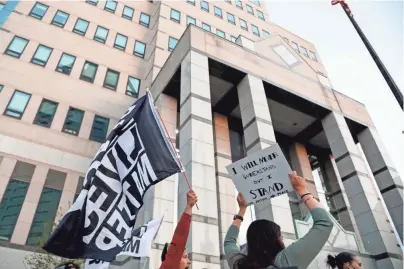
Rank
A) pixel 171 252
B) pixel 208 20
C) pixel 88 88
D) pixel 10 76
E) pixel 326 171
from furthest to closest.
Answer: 1. pixel 208 20
2. pixel 326 171
3. pixel 88 88
4. pixel 10 76
5. pixel 171 252

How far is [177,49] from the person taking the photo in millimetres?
15875

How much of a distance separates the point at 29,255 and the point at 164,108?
8.47m

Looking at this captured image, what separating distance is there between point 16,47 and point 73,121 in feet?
19.5

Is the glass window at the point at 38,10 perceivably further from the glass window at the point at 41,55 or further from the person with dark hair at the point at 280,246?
the person with dark hair at the point at 280,246

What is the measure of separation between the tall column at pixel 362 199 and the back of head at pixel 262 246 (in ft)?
43.6

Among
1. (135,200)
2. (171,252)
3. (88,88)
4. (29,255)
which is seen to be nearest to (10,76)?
(88,88)

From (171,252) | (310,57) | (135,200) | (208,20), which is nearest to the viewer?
(171,252)

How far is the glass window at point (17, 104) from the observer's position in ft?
51.2

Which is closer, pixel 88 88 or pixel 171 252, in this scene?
pixel 171 252

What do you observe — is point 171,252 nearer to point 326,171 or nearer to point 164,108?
point 164,108

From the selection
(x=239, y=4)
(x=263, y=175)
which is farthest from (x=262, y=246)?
(x=239, y=4)

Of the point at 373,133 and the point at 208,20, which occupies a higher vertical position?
the point at 208,20

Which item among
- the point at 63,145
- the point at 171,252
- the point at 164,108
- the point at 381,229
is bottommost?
the point at 171,252

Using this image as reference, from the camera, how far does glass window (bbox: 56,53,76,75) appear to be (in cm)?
1872
